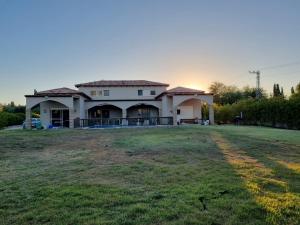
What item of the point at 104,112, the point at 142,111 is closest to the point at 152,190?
the point at 142,111

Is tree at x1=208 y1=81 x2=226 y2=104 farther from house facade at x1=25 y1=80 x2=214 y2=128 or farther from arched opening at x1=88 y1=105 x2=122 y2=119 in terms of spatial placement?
arched opening at x1=88 y1=105 x2=122 y2=119

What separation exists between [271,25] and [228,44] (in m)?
4.70

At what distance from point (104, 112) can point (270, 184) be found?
34.8 m

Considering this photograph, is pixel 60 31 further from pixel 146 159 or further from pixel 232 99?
pixel 232 99

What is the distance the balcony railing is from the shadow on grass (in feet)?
80.3

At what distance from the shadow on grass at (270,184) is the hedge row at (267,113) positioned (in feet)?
68.9

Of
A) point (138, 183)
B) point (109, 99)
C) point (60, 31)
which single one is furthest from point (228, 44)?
point (138, 183)

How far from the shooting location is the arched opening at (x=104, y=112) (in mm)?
39972

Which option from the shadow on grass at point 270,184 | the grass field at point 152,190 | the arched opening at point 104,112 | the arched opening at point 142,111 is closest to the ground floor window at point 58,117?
the arched opening at point 104,112

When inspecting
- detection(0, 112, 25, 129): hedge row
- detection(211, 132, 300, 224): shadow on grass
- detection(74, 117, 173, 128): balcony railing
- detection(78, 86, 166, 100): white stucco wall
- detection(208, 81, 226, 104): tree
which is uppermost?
detection(208, 81, 226, 104): tree

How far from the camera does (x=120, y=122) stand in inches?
1426

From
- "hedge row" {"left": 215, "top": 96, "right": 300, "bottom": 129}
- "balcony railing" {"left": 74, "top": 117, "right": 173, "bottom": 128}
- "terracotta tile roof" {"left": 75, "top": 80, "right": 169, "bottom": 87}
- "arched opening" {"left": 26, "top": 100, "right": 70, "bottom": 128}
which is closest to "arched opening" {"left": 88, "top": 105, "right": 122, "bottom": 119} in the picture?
"terracotta tile roof" {"left": 75, "top": 80, "right": 169, "bottom": 87}

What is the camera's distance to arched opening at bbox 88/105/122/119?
39972mm

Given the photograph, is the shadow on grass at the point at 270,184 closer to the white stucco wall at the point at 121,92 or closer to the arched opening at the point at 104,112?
the white stucco wall at the point at 121,92
